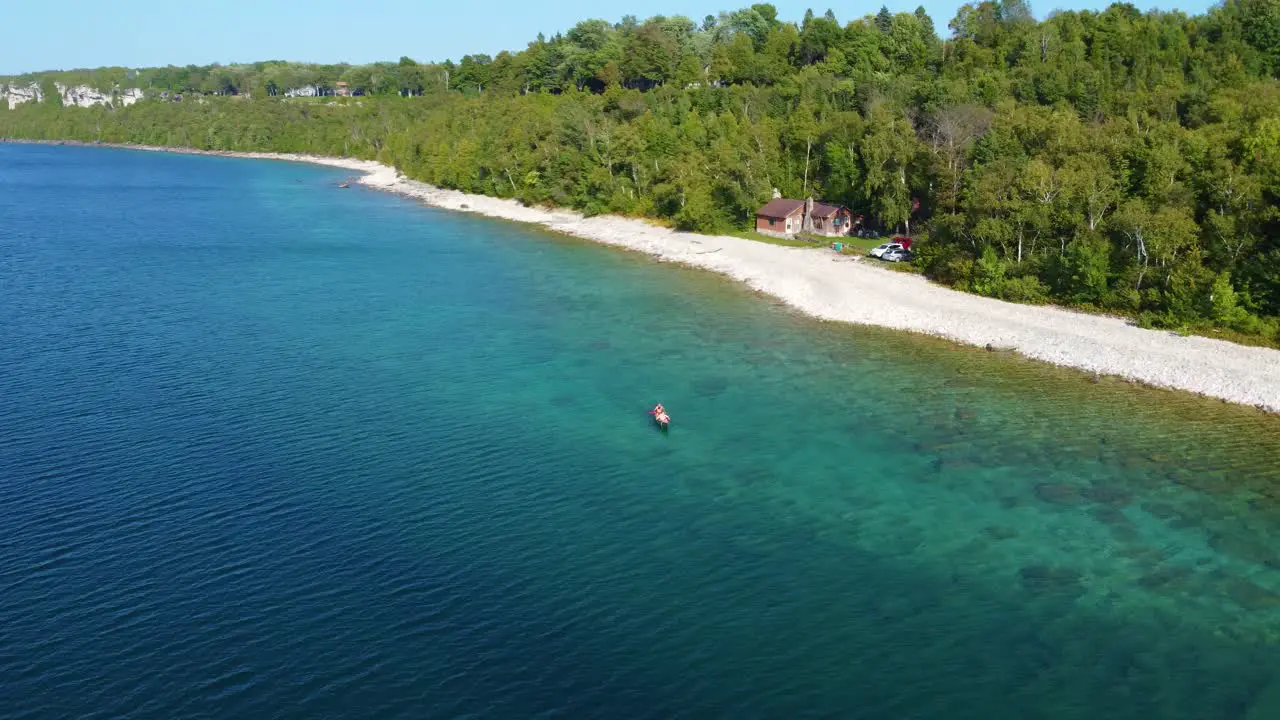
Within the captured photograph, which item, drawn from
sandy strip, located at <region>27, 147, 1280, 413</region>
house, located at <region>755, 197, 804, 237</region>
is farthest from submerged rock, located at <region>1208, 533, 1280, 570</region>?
house, located at <region>755, 197, 804, 237</region>

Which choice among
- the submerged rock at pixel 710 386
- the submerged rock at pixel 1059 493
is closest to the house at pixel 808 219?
the submerged rock at pixel 710 386

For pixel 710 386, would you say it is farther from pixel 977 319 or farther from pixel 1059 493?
pixel 977 319

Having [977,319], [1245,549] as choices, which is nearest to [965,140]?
[977,319]

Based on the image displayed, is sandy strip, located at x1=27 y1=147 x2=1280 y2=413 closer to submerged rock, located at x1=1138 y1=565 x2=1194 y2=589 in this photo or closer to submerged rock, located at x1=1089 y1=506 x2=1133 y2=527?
submerged rock, located at x1=1089 y1=506 x2=1133 y2=527

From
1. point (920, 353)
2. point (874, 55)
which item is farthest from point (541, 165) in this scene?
point (920, 353)

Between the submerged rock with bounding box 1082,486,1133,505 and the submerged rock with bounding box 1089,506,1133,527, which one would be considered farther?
the submerged rock with bounding box 1082,486,1133,505

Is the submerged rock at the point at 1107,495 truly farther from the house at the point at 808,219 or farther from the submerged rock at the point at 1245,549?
the house at the point at 808,219
